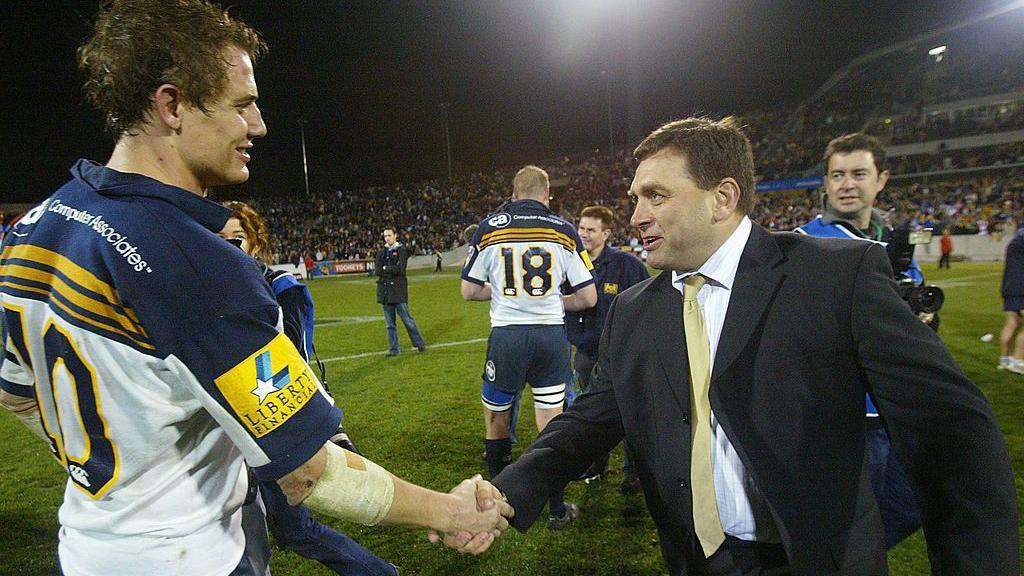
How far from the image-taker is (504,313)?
504 cm

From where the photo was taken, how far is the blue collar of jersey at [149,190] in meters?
1.36

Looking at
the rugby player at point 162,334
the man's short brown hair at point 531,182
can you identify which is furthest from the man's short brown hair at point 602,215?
the rugby player at point 162,334

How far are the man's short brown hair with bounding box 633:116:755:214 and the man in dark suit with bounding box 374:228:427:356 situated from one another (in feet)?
28.5

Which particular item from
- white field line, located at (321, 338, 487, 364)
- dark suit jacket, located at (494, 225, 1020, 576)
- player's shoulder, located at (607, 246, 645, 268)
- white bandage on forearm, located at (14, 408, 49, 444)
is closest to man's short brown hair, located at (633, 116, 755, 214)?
dark suit jacket, located at (494, 225, 1020, 576)

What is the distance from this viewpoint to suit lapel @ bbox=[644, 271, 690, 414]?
6.52 feet

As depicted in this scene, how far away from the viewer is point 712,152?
2156 mm

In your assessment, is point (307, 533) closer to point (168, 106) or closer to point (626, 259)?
point (168, 106)

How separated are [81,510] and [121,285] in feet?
2.05

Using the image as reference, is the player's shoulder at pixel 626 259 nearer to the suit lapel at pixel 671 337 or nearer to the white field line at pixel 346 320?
the suit lapel at pixel 671 337

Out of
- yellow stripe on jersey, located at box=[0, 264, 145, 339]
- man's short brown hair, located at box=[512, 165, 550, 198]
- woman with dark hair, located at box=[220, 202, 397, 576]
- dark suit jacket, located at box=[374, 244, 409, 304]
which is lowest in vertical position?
woman with dark hair, located at box=[220, 202, 397, 576]

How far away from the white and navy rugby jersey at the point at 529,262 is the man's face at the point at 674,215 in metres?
2.76

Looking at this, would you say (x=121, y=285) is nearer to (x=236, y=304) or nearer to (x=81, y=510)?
(x=236, y=304)

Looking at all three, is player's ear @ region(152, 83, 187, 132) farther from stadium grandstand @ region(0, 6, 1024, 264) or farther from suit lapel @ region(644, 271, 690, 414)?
stadium grandstand @ region(0, 6, 1024, 264)

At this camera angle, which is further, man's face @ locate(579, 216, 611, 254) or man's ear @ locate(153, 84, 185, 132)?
man's face @ locate(579, 216, 611, 254)
